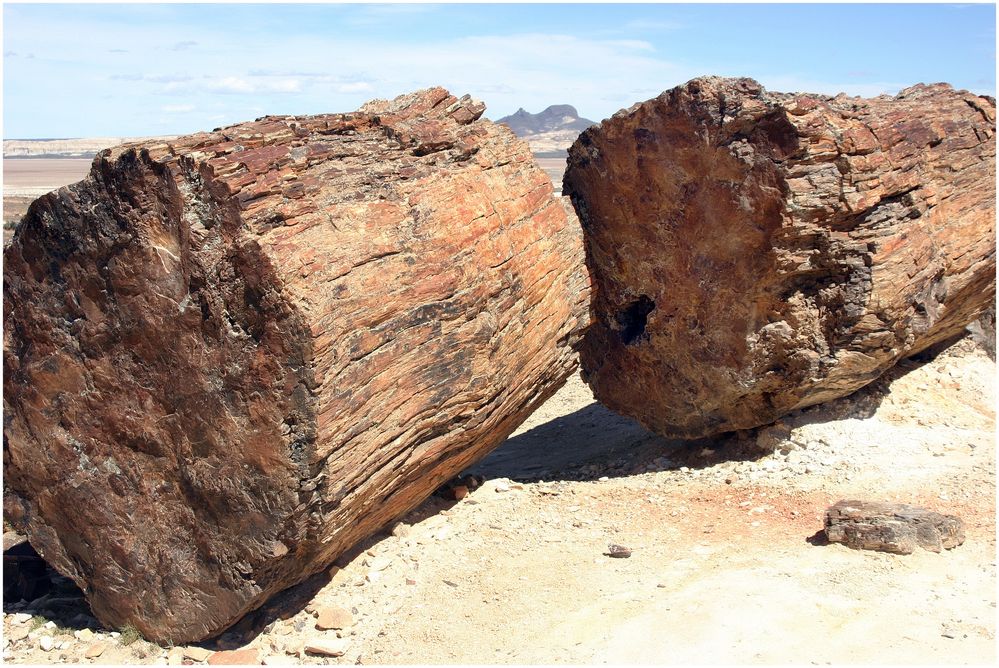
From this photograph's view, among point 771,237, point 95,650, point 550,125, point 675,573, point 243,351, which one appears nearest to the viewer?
point 243,351

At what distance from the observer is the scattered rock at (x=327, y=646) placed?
4.69 meters

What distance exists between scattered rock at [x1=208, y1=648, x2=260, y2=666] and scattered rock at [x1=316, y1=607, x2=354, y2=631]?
0.36 metres

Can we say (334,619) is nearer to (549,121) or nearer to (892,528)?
(892,528)

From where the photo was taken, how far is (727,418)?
21.7 feet

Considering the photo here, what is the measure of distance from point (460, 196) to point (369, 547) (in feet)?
7.10

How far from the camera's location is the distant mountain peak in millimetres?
131250

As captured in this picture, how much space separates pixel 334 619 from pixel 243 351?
5.18ft

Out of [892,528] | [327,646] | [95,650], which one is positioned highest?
[892,528]

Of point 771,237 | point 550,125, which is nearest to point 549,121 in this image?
point 550,125

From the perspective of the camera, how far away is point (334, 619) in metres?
4.91

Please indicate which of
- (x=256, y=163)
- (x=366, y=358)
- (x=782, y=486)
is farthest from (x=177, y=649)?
(x=782, y=486)

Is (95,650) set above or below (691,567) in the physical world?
below

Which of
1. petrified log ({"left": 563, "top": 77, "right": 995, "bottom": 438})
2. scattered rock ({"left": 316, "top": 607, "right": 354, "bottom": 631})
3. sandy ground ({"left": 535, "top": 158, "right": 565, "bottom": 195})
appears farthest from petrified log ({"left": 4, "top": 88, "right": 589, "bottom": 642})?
sandy ground ({"left": 535, "top": 158, "right": 565, "bottom": 195})

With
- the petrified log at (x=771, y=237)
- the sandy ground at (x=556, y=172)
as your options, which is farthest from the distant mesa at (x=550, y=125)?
the petrified log at (x=771, y=237)
